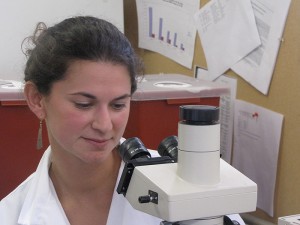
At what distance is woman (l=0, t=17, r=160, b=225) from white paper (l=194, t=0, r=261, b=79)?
419 mm

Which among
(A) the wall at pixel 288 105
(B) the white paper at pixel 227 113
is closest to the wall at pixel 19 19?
(B) the white paper at pixel 227 113

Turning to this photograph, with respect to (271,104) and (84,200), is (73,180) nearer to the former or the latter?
(84,200)

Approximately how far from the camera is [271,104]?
3.66 feet

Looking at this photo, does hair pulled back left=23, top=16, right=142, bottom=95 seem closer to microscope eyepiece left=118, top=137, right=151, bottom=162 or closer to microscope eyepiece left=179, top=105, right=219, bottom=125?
microscope eyepiece left=118, top=137, right=151, bottom=162

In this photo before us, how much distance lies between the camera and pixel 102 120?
71 centimetres

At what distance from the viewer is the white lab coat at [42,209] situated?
0.83 metres

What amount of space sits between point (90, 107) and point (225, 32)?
0.64 metres

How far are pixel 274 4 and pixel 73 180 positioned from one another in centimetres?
62

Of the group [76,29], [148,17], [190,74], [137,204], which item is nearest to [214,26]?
[190,74]

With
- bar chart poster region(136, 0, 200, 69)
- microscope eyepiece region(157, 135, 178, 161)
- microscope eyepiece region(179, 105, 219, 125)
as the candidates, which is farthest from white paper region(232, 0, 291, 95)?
microscope eyepiece region(179, 105, 219, 125)

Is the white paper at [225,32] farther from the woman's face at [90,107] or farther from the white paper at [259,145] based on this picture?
the woman's face at [90,107]

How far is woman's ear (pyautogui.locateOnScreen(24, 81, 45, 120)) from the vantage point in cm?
83

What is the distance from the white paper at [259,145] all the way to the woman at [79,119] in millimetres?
415

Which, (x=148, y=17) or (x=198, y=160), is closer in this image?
(x=198, y=160)
